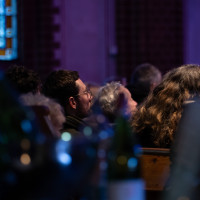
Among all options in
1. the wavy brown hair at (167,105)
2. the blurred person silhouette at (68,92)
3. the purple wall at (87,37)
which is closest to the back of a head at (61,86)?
the blurred person silhouette at (68,92)

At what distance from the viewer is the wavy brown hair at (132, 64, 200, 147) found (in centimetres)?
311

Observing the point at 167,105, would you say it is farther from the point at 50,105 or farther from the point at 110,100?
the point at 50,105

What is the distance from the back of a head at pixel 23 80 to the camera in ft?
11.0

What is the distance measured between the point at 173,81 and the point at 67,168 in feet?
6.22

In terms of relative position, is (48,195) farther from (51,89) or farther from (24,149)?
(51,89)

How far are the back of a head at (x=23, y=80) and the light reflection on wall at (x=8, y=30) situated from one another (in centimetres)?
465

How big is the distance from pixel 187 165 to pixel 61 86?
2.37 m

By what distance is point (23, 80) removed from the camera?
11.3ft

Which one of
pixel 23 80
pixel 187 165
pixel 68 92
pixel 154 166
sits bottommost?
pixel 154 166

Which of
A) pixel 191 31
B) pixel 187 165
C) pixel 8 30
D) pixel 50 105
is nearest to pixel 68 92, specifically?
pixel 50 105

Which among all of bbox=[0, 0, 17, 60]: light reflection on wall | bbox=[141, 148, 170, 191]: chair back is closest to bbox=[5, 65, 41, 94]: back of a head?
bbox=[141, 148, 170, 191]: chair back

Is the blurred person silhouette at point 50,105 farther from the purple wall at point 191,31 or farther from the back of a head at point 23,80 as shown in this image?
the purple wall at point 191,31

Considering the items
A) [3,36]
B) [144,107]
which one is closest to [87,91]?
[144,107]

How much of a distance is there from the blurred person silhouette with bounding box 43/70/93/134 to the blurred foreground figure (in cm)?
219
